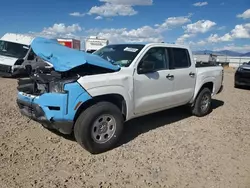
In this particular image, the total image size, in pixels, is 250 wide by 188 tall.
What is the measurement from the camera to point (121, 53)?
5145 millimetres

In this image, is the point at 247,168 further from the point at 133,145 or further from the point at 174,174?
the point at 133,145

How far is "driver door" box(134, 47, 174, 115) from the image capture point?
4.81 metres

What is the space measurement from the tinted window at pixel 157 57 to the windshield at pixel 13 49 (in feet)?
35.3

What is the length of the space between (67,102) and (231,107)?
6126mm

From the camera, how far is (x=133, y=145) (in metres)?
4.70

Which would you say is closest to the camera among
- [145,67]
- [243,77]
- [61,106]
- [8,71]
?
[61,106]

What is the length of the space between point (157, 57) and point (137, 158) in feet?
7.09

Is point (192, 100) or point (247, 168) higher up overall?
point (192, 100)

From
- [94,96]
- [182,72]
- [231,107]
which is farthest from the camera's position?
[231,107]

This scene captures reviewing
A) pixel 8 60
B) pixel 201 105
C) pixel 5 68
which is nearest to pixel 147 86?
Answer: pixel 201 105

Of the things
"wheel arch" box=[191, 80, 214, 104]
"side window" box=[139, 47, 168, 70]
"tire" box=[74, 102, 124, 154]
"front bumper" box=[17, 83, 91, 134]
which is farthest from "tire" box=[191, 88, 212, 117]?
"front bumper" box=[17, 83, 91, 134]

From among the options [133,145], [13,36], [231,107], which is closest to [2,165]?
[133,145]

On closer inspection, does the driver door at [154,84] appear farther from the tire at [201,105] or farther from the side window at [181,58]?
the tire at [201,105]

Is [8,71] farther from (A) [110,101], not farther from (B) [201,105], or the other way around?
(A) [110,101]
